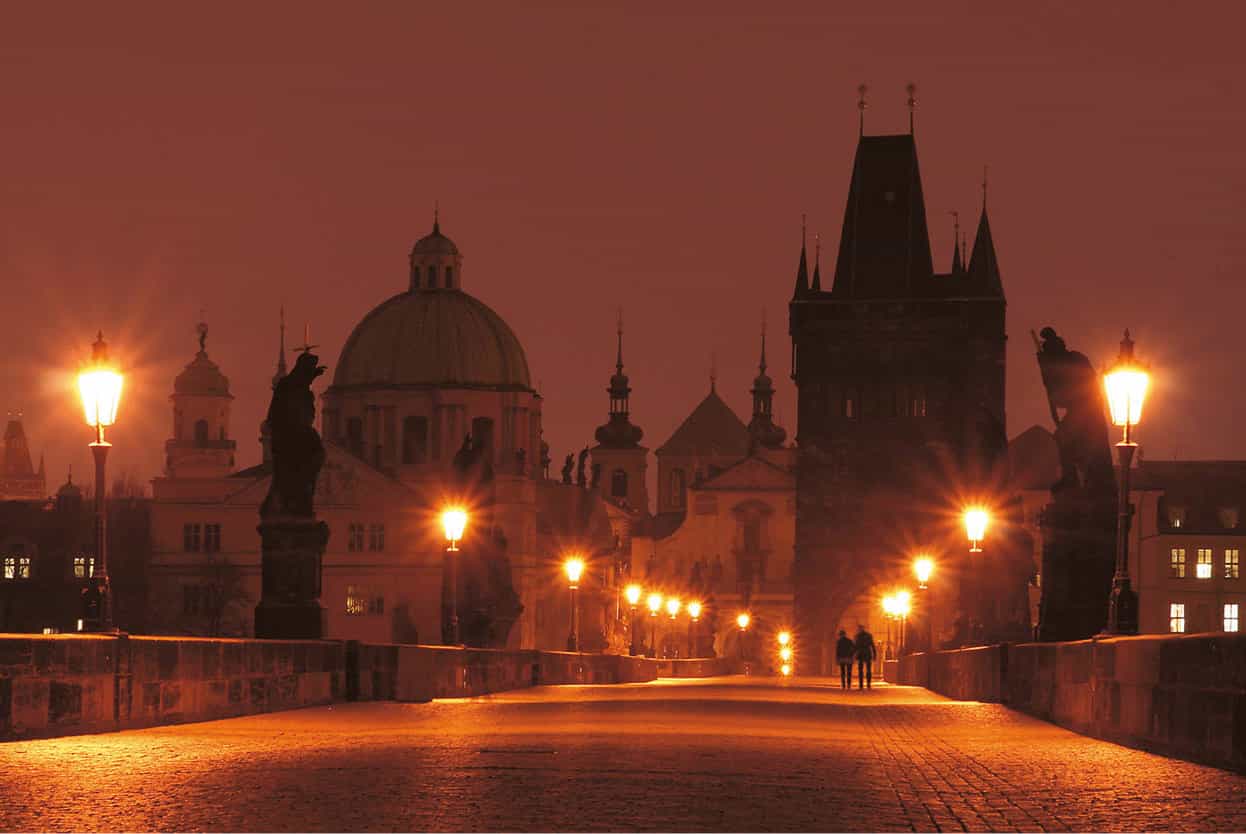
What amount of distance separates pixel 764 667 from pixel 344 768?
128054 millimetres

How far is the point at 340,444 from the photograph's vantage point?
5817 inches

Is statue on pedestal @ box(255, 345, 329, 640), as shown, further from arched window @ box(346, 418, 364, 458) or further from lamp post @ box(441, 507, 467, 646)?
arched window @ box(346, 418, 364, 458)

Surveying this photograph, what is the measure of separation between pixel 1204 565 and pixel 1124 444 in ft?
359

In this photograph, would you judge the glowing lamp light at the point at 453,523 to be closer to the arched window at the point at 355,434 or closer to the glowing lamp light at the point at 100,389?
the glowing lamp light at the point at 100,389

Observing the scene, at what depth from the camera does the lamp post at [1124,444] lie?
2436cm

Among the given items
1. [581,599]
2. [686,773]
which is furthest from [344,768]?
[581,599]

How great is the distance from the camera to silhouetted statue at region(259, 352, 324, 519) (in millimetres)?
32688

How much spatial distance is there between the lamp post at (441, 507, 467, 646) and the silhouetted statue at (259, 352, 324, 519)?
10.8 m

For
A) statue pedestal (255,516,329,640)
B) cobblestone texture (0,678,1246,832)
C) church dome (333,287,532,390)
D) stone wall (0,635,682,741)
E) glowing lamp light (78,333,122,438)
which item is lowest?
cobblestone texture (0,678,1246,832)

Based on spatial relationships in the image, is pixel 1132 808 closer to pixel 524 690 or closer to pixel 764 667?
pixel 524 690

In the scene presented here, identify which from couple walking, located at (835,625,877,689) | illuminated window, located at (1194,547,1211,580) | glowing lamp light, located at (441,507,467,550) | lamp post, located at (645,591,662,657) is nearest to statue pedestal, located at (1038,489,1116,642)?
glowing lamp light, located at (441,507,467,550)

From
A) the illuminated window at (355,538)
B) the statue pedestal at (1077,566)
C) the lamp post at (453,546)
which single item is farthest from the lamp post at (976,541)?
the illuminated window at (355,538)

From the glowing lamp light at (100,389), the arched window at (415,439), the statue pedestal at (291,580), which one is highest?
the arched window at (415,439)

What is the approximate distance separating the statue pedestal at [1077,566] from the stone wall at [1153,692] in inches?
145
